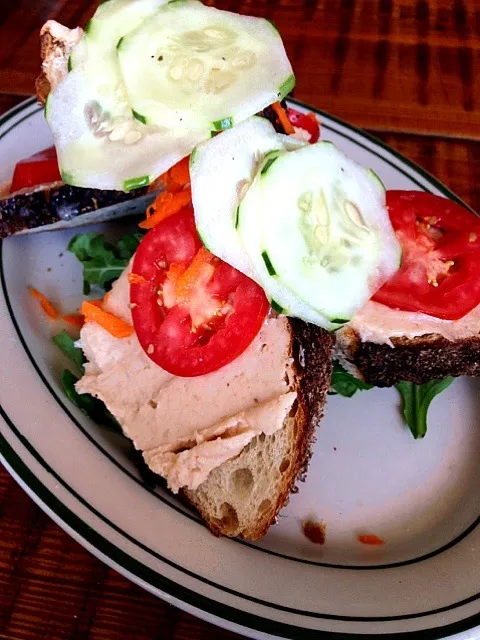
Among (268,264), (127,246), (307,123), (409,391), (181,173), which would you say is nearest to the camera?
(268,264)

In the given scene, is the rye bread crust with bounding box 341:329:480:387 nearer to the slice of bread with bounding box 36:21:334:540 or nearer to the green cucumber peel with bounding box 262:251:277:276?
the slice of bread with bounding box 36:21:334:540

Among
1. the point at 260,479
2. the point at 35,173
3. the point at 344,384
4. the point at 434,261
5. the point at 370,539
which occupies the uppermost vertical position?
the point at 35,173

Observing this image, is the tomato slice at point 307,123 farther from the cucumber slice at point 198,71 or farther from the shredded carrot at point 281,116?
the cucumber slice at point 198,71

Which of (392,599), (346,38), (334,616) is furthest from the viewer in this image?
(346,38)

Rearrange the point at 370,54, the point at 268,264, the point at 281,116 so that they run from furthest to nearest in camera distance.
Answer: the point at 370,54, the point at 281,116, the point at 268,264

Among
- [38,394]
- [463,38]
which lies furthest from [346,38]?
[38,394]

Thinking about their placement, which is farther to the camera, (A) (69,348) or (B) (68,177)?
(A) (69,348)

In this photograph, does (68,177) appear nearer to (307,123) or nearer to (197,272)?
(197,272)

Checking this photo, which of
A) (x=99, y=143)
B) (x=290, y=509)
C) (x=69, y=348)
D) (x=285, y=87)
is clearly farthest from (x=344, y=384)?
(x=99, y=143)

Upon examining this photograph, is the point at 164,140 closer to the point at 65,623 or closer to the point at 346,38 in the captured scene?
the point at 65,623
